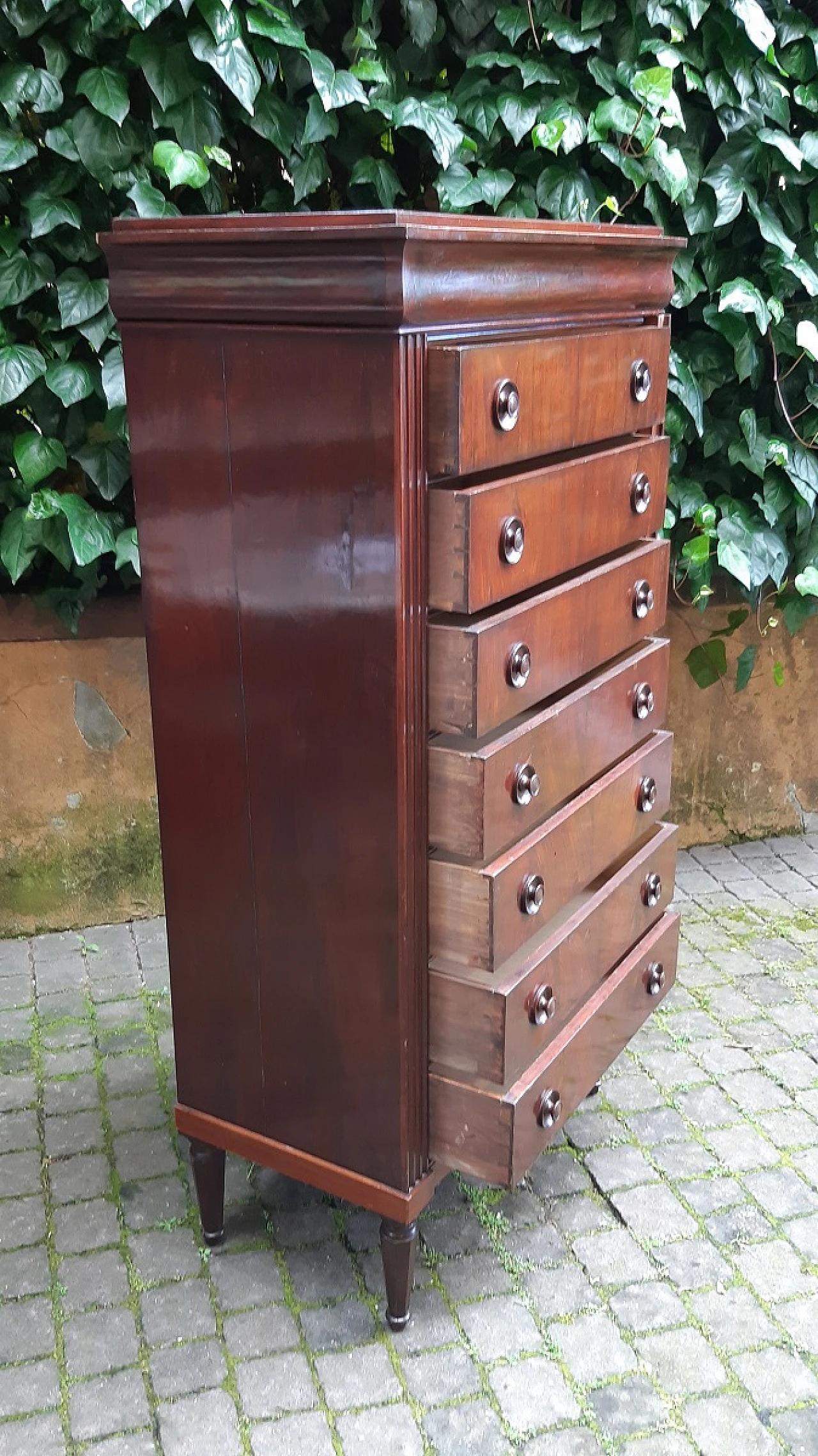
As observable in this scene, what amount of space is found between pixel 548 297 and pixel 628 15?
1.69 m

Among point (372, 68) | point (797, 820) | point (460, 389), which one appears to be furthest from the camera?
point (797, 820)

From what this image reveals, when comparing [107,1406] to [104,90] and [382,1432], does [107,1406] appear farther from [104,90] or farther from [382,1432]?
[104,90]

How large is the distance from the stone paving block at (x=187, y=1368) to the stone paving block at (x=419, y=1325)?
155 mm

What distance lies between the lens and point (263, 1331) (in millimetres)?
1984

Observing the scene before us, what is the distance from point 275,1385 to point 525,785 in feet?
3.41

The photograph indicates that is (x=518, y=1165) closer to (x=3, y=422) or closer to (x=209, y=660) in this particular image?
(x=209, y=660)

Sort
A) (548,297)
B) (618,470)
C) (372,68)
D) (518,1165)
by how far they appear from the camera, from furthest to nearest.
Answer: (372,68) < (618,470) < (518,1165) < (548,297)

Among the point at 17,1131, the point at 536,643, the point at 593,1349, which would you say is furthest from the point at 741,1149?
the point at 17,1131

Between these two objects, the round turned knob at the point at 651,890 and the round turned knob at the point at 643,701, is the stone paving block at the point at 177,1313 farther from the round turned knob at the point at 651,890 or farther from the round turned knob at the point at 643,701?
the round turned knob at the point at 643,701

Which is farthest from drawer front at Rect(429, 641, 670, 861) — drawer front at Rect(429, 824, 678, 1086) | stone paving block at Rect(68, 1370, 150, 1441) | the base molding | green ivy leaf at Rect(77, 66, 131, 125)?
green ivy leaf at Rect(77, 66, 131, 125)

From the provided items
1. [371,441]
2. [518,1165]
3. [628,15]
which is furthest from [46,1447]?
Result: [628,15]

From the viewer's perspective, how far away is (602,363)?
1922mm

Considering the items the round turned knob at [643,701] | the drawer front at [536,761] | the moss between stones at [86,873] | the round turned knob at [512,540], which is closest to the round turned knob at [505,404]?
the round turned knob at [512,540]

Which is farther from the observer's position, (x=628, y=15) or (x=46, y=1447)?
(x=628, y=15)
